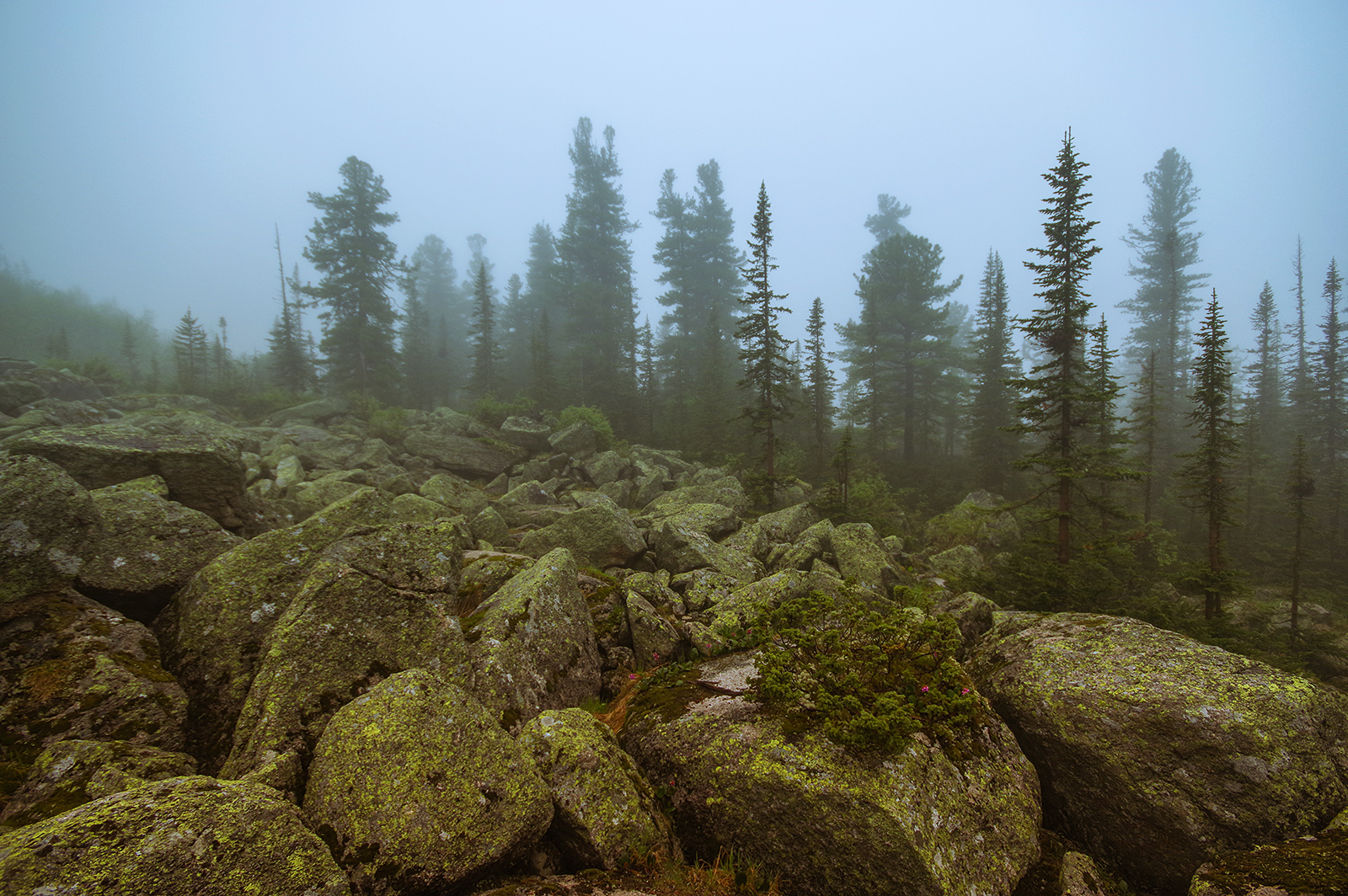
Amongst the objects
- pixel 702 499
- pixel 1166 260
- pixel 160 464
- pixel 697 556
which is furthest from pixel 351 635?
pixel 1166 260

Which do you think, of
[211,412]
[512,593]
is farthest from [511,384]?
[512,593]

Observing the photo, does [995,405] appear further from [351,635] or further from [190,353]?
[190,353]

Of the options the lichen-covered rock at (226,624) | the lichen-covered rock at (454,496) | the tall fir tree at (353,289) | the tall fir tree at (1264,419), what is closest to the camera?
the lichen-covered rock at (226,624)

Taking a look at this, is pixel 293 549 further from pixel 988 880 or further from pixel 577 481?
pixel 577 481

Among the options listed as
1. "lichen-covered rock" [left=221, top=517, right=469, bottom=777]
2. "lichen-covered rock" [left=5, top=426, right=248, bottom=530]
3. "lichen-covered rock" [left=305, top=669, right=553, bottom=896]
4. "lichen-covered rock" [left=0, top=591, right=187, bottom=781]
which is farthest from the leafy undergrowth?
"lichen-covered rock" [left=5, top=426, right=248, bottom=530]

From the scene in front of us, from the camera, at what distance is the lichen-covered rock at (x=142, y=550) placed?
562cm

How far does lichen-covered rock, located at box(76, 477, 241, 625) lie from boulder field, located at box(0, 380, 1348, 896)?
3 cm

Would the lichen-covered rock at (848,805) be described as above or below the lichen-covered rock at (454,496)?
below

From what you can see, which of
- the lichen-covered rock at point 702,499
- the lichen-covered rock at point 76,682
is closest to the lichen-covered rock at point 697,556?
the lichen-covered rock at point 702,499

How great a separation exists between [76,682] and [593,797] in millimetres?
4876

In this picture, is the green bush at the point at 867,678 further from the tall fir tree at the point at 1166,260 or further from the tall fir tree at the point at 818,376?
the tall fir tree at the point at 1166,260

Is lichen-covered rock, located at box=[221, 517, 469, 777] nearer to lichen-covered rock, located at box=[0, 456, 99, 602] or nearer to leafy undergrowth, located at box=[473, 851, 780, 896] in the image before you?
leafy undergrowth, located at box=[473, 851, 780, 896]

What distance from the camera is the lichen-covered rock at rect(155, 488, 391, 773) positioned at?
4.79 meters

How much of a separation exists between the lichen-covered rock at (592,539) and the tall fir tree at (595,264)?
29.4 metres
